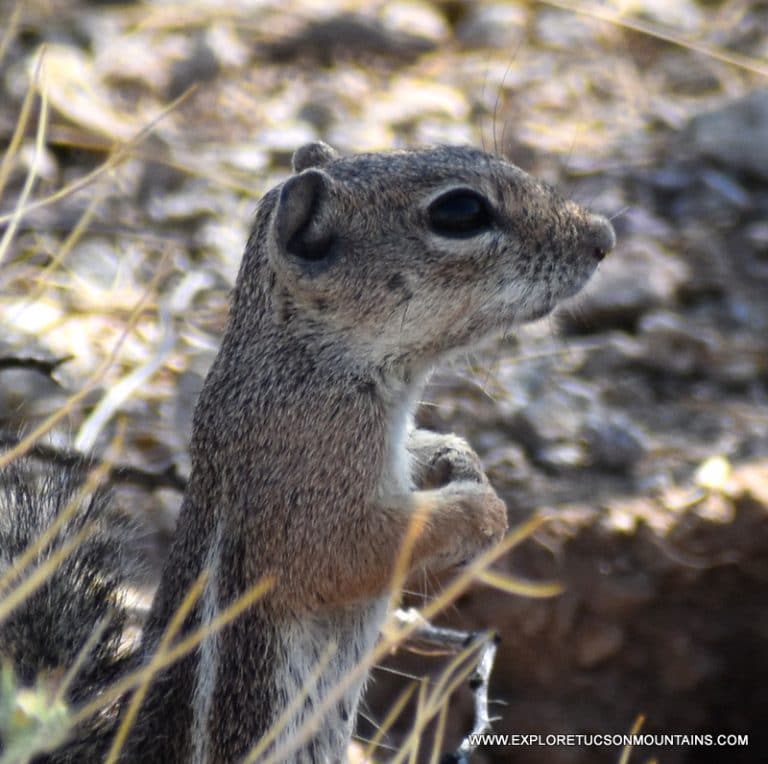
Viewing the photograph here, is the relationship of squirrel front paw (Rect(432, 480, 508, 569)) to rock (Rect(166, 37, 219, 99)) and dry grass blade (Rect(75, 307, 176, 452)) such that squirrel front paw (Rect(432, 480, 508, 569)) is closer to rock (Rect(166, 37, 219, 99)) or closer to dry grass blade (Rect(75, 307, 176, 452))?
dry grass blade (Rect(75, 307, 176, 452))

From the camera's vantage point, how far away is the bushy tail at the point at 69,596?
279cm

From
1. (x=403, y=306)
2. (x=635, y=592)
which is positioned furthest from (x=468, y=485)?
(x=635, y=592)

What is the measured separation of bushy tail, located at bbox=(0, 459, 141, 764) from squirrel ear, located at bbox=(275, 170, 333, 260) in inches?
27.8

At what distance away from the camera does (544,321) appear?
3.21 m

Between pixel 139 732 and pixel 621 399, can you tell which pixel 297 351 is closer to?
pixel 139 732

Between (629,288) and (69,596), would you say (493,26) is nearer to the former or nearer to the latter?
(629,288)

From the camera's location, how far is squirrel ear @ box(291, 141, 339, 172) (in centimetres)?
338

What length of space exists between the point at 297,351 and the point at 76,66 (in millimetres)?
2676

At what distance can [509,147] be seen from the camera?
517 cm

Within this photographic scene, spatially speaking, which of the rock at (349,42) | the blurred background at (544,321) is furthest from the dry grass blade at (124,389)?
the rock at (349,42)

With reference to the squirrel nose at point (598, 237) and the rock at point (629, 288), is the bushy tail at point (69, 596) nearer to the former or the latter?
the squirrel nose at point (598, 237)

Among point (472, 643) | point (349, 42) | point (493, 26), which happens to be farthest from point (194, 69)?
point (472, 643)

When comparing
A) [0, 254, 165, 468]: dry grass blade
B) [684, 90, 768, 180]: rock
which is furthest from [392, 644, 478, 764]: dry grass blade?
[684, 90, 768, 180]: rock

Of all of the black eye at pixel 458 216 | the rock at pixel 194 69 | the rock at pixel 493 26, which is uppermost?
the rock at pixel 493 26
